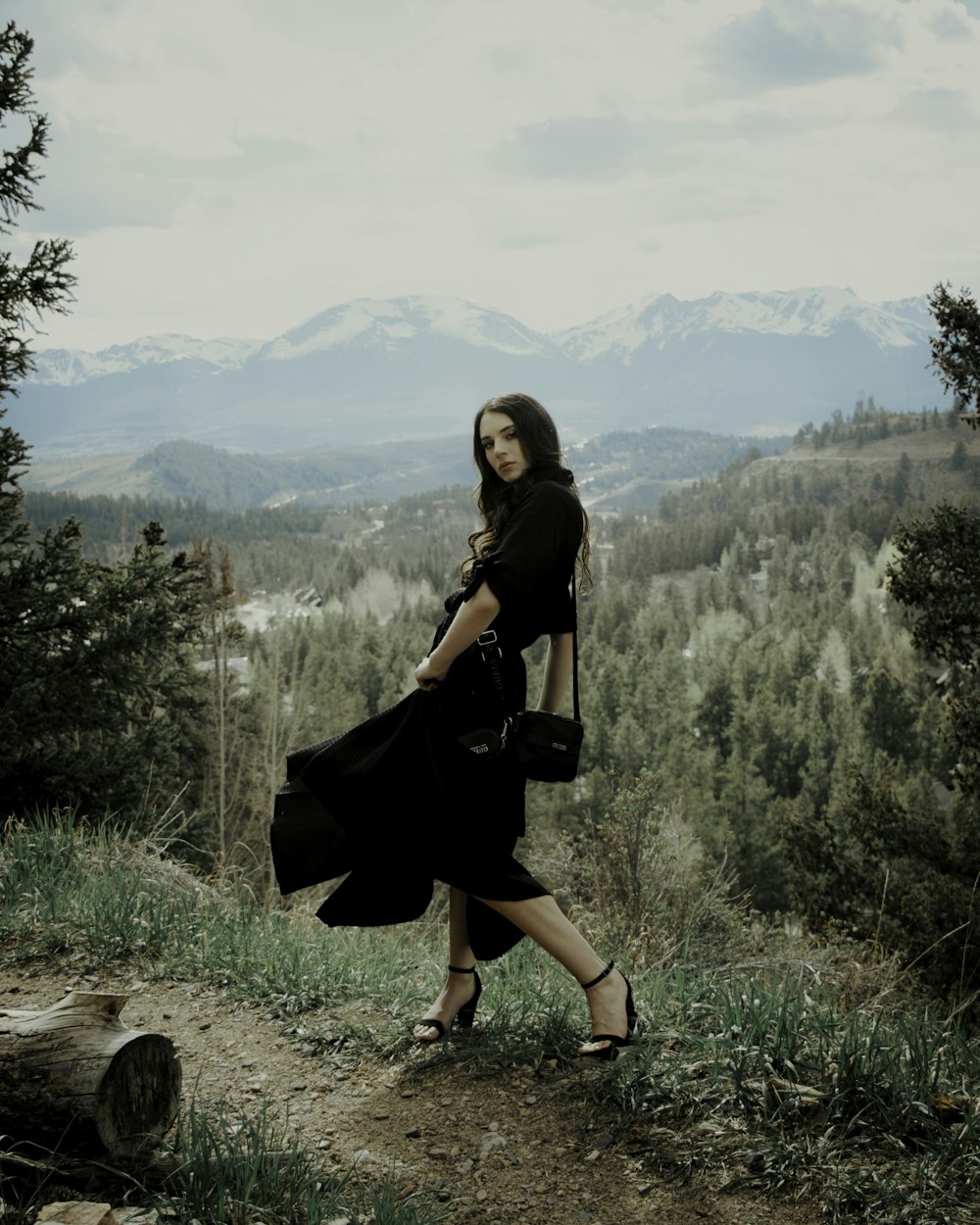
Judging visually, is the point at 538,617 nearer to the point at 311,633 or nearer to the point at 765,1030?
the point at 765,1030

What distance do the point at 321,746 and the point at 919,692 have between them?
4193 cm

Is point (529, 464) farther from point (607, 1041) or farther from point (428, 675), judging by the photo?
point (607, 1041)

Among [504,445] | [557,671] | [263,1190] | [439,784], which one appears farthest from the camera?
[557,671]

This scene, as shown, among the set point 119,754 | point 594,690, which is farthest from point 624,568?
point 119,754

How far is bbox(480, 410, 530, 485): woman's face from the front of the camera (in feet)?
10.6

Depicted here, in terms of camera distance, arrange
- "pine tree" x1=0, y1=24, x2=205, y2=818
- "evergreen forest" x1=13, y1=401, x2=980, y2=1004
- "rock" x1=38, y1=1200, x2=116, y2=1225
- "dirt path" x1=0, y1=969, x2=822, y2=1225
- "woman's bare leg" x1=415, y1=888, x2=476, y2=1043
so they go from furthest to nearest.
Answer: "evergreen forest" x1=13, y1=401, x2=980, y2=1004, "pine tree" x1=0, y1=24, x2=205, y2=818, "woman's bare leg" x1=415, y1=888, x2=476, y2=1043, "dirt path" x1=0, y1=969, x2=822, y2=1225, "rock" x1=38, y1=1200, x2=116, y2=1225

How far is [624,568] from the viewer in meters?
130

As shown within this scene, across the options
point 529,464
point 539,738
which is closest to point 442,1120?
point 539,738

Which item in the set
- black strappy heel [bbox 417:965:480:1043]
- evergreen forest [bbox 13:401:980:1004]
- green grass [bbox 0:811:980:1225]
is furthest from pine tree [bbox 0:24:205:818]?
black strappy heel [bbox 417:965:480:1043]

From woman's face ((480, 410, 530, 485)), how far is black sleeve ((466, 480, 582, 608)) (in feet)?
0.46

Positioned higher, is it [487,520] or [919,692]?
[487,520]

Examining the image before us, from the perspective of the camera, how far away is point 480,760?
10.3 feet

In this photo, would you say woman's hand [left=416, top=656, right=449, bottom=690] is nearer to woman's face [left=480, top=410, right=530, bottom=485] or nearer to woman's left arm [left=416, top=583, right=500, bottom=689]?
woman's left arm [left=416, top=583, right=500, bottom=689]

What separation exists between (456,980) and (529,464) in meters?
1.80
